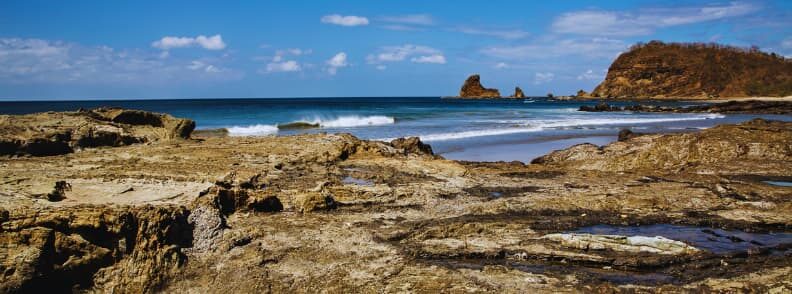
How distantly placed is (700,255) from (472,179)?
12.3ft

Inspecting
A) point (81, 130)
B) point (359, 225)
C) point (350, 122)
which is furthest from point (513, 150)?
point (350, 122)

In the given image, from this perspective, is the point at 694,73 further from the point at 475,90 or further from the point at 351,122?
the point at 351,122

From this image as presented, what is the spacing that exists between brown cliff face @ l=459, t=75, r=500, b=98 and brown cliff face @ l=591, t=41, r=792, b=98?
1311 inches

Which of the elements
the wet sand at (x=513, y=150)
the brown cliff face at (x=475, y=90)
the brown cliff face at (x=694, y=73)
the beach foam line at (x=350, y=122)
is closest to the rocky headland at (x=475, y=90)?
the brown cliff face at (x=475, y=90)

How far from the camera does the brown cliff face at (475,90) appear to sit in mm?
158125

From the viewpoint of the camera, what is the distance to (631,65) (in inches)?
4924

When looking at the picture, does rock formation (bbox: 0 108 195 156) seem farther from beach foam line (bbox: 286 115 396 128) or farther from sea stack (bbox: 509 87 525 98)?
sea stack (bbox: 509 87 525 98)

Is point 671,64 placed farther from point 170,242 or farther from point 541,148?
point 170,242

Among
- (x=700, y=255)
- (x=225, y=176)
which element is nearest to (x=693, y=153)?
(x=700, y=255)

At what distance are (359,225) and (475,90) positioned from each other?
158 meters

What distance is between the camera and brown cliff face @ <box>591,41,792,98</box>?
106 metres

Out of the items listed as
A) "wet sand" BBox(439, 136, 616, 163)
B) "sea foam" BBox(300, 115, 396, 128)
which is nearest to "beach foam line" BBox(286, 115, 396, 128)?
"sea foam" BBox(300, 115, 396, 128)

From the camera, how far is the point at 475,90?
16062 centimetres

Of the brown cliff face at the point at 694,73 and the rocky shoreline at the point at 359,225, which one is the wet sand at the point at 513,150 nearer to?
the rocky shoreline at the point at 359,225
